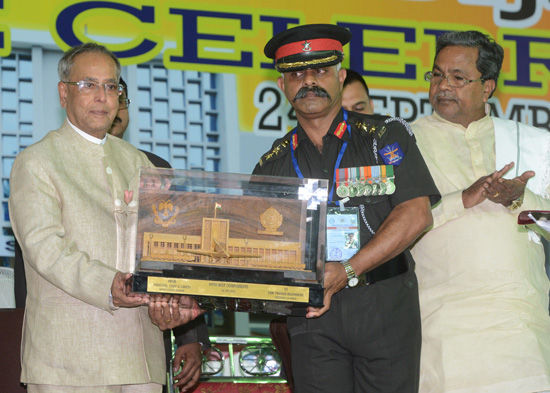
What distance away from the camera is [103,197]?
2998mm

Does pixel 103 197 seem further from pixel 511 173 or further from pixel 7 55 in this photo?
pixel 7 55

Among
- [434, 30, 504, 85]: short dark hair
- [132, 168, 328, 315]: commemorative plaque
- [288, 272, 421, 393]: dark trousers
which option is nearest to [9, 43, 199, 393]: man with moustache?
[132, 168, 328, 315]: commemorative plaque

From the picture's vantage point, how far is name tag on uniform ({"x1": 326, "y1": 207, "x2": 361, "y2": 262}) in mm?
3119

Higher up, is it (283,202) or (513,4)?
(513,4)

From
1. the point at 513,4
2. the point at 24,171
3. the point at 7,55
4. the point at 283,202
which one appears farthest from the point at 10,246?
the point at 513,4

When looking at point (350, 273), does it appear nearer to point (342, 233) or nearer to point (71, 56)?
point (342, 233)

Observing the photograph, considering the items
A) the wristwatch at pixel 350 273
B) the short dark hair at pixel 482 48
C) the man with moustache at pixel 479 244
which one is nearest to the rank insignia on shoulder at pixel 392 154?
the man with moustache at pixel 479 244

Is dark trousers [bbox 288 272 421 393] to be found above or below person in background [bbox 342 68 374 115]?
below

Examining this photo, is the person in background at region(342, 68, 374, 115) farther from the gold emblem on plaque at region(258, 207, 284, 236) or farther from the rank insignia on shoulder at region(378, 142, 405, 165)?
the gold emblem on plaque at region(258, 207, 284, 236)

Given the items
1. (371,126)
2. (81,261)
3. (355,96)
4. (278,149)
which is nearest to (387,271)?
(371,126)

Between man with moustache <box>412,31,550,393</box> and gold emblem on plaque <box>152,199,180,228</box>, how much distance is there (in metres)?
1.12

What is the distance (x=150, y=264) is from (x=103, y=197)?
33cm

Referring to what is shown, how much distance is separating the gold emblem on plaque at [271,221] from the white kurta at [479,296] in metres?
0.81

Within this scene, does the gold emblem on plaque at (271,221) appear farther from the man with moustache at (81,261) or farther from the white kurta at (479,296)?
the white kurta at (479,296)
